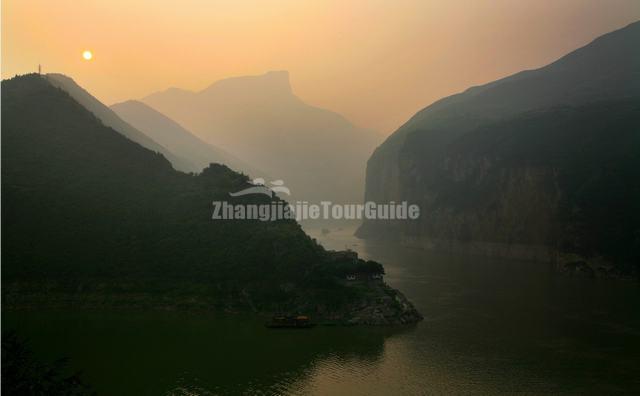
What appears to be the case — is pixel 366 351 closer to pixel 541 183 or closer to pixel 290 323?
pixel 290 323

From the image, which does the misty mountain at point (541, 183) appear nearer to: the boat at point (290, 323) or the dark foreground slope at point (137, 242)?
the dark foreground slope at point (137, 242)

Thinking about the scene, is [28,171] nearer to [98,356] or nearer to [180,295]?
[180,295]

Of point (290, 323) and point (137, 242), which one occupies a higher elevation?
point (137, 242)

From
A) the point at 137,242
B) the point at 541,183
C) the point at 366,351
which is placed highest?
the point at 541,183

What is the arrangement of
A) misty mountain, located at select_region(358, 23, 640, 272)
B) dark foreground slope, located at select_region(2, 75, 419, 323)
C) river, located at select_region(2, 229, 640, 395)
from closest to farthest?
river, located at select_region(2, 229, 640, 395), dark foreground slope, located at select_region(2, 75, 419, 323), misty mountain, located at select_region(358, 23, 640, 272)

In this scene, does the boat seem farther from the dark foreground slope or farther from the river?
the dark foreground slope

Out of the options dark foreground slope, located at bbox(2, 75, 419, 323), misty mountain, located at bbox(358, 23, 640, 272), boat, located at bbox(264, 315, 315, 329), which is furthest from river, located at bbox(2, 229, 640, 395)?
misty mountain, located at bbox(358, 23, 640, 272)

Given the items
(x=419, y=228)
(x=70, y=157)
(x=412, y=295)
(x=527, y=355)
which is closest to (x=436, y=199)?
(x=419, y=228)

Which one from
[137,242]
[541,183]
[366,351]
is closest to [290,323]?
[366,351]
